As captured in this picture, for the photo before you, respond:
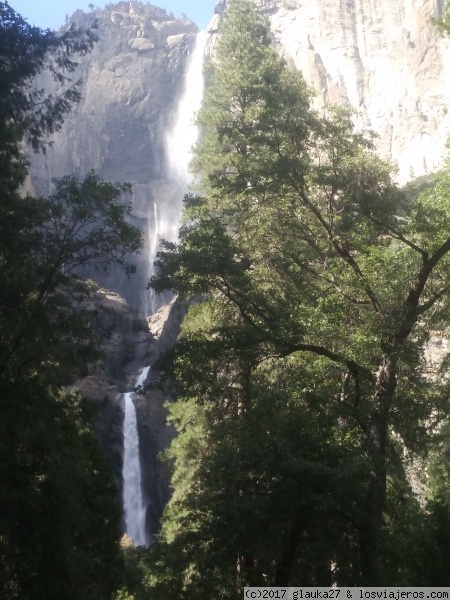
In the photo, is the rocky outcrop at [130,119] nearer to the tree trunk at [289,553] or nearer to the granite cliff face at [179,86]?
the granite cliff face at [179,86]

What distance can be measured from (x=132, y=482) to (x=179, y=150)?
45294mm

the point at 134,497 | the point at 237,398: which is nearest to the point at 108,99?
the point at 134,497

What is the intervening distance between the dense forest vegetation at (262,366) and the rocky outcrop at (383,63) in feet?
114

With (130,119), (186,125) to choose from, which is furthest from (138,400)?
(130,119)

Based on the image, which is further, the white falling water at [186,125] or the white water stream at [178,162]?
the white falling water at [186,125]

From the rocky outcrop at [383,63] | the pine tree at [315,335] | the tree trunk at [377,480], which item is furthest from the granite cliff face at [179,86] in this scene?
the tree trunk at [377,480]

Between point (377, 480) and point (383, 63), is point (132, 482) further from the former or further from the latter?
point (383, 63)

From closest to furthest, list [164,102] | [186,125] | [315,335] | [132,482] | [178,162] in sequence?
[315,335] < [132,482] < [178,162] < [186,125] < [164,102]

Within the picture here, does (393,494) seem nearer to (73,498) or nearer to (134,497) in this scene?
(73,498)

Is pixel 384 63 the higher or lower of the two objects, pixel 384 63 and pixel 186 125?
the lower

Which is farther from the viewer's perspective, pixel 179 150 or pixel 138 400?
pixel 179 150

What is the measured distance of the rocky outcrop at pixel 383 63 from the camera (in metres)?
49.0

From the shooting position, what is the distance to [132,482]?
33438mm

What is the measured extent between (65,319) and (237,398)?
4.11 meters
